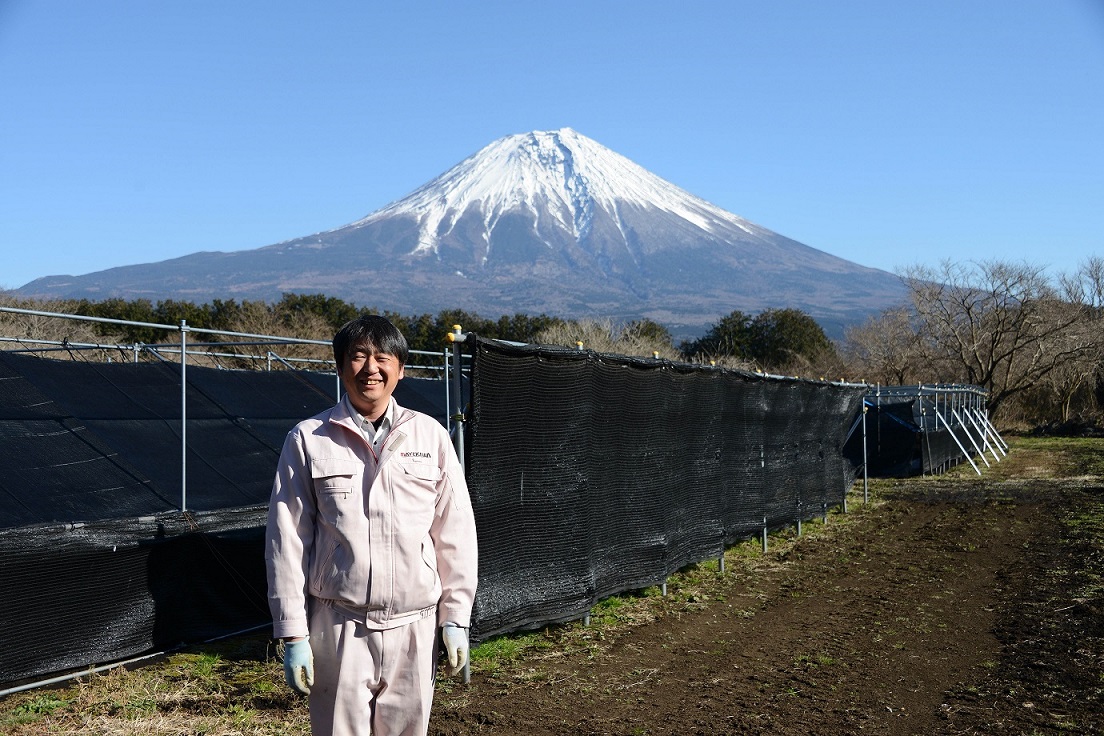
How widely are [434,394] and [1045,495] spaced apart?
10061 mm

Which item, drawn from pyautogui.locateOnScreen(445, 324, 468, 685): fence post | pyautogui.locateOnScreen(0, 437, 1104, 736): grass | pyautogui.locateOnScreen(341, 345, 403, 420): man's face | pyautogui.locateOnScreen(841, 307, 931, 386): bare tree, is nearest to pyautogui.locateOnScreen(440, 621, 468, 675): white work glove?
pyautogui.locateOnScreen(341, 345, 403, 420): man's face

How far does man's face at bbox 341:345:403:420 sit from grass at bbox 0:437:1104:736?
2.31 metres

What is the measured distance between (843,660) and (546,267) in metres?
166

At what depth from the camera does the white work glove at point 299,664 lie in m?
2.96

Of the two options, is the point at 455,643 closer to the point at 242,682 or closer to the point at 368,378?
the point at 368,378

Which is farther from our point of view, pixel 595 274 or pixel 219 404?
pixel 595 274

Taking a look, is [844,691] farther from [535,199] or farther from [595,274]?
[535,199]

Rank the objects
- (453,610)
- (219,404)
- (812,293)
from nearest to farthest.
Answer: (453,610) → (219,404) → (812,293)

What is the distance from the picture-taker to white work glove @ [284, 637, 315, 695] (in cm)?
296

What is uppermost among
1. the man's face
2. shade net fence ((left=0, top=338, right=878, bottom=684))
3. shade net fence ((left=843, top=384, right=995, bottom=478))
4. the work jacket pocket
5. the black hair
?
the black hair

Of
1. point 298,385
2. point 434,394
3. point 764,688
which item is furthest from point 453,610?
point 434,394

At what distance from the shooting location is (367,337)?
127 inches

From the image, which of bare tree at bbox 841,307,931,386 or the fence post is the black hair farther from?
bare tree at bbox 841,307,931,386

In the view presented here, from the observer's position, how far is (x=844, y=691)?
557 centimetres
